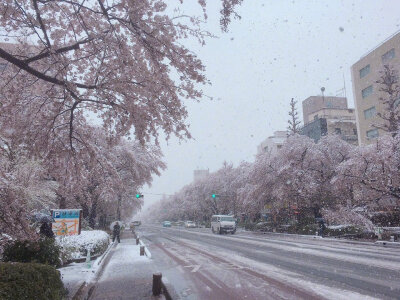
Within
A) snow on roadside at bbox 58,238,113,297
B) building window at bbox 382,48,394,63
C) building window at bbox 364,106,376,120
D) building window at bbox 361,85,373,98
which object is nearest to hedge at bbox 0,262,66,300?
snow on roadside at bbox 58,238,113,297

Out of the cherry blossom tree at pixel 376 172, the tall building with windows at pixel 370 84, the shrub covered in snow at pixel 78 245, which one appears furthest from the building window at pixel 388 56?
the shrub covered in snow at pixel 78 245

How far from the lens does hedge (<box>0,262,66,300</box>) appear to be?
475 centimetres

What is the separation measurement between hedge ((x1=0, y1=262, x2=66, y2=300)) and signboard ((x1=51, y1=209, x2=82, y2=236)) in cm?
807

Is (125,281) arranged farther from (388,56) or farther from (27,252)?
(388,56)

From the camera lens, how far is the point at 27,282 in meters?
5.11

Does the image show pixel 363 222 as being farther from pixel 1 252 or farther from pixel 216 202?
pixel 216 202

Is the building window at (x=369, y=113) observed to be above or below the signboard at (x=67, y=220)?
above

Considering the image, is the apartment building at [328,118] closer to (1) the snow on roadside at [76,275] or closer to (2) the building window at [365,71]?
(2) the building window at [365,71]

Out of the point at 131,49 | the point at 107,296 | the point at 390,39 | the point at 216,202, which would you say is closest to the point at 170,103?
the point at 131,49

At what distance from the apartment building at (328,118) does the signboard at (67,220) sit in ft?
147

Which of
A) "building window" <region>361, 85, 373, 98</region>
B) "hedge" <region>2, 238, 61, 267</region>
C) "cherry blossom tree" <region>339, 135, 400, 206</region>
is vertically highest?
"building window" <region>361, 85, 373, 98</region>

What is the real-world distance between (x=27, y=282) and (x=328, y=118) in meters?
62.0

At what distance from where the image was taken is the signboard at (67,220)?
13.5 meters

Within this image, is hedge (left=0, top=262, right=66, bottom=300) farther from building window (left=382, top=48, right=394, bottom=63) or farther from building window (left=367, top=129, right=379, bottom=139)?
building window (left=382, top=48, right=394, bottom=63)
